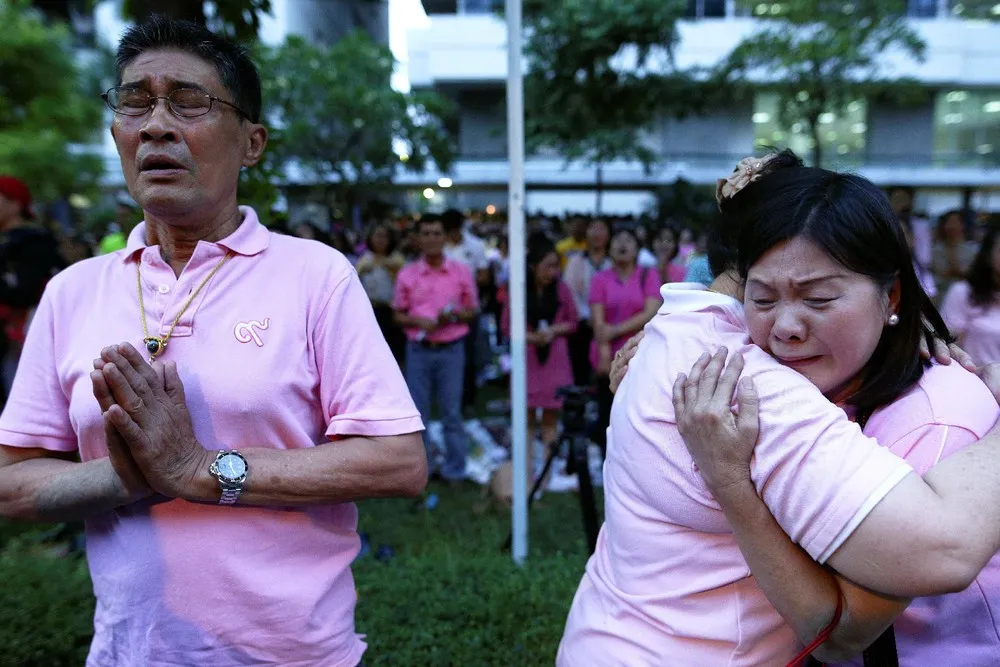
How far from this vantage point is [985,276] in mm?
4496

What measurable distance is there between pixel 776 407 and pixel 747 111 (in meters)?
29.1

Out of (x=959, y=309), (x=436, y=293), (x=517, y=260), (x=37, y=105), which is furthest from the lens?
(x=37, y=105)

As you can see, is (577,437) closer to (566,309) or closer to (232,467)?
(566,309)

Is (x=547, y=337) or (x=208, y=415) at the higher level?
(x=208, y=415)

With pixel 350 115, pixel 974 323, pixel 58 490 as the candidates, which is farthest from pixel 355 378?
pixel 350 115

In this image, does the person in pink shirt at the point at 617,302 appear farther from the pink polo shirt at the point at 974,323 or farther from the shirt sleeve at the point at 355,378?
the shirt sleeve at the point at 355,378

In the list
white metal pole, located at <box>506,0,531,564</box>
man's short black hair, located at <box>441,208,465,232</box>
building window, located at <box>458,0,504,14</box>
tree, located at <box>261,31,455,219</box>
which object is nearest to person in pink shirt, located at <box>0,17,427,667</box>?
white metal pole, located at <box>506,0,531,564</box>

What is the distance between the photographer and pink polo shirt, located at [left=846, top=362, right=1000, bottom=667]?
3.99 ft

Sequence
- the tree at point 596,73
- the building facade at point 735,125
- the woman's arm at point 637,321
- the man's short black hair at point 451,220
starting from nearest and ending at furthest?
the woman's arm at point 637,321 → the man's short black hair at point 451,220 → the tree at point 596,73 → the building facade at point 735,125

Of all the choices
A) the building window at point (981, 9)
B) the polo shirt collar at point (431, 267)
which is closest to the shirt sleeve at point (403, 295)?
the polo shirt collar at point (431, 267)

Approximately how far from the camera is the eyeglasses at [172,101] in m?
1.59

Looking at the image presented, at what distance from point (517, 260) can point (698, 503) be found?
283cm

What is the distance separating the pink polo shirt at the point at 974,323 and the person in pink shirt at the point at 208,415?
3938mm

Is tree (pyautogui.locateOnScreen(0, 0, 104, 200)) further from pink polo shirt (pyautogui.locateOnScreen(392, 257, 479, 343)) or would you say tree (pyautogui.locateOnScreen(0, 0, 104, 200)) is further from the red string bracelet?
the red string bracelet
